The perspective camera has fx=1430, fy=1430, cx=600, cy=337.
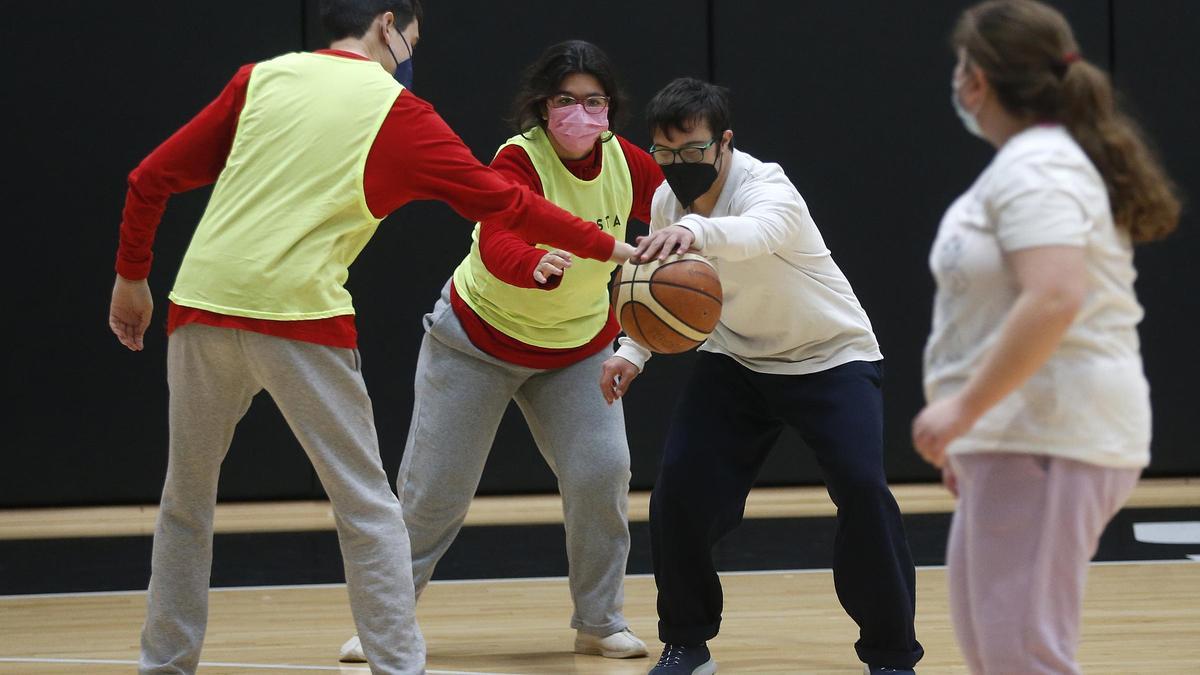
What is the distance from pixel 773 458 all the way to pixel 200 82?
320cm

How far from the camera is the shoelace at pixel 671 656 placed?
365 centimetres

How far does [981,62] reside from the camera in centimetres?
212

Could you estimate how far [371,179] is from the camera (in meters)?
3.04

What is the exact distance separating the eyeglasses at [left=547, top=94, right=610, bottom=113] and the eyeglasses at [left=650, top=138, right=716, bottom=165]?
0.39 m

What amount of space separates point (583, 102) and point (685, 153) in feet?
1.53

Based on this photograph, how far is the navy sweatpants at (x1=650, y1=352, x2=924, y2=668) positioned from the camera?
3.43 meters

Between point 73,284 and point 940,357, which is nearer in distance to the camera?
point 940,357

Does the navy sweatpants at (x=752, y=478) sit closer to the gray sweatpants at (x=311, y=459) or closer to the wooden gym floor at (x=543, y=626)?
the wooden gym floor at (x=543, y=626)

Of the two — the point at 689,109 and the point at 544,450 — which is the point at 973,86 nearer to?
the point at 689,109

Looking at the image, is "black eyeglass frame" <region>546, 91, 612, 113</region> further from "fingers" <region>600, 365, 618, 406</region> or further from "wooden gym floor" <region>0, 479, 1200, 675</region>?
"wooden gym floor" <region>0, 479, 1200, 675</region>

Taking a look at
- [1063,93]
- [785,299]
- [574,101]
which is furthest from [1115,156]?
[574,101]

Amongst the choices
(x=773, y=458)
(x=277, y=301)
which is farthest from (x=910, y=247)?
(x=277, y=301)

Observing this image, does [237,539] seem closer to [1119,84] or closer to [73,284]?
[73,284]

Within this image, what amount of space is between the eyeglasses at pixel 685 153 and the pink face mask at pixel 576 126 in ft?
1.20
